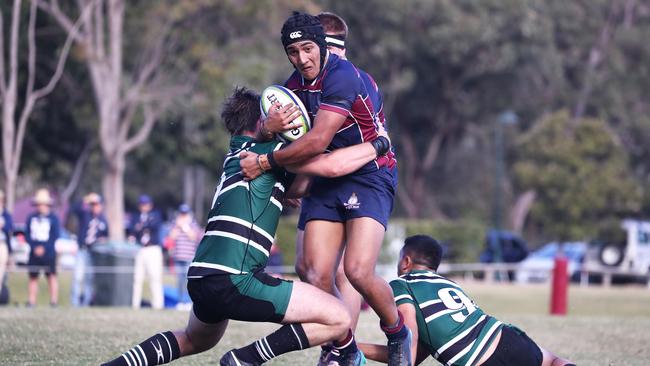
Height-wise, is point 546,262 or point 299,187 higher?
point 299,187

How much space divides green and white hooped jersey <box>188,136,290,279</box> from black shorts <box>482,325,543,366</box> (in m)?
1.68

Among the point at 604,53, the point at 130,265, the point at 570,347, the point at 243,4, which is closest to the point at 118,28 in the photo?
the point at 243,4

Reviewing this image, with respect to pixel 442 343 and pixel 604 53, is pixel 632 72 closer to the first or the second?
pixel 604 53

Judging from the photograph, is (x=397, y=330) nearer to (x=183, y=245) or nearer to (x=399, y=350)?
(x=399, y=350)

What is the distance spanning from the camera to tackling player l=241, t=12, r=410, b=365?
672 cm

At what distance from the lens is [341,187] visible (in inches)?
276

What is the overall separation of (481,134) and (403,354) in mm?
47906

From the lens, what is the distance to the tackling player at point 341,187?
672 cm

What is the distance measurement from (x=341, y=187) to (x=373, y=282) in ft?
Answer: 2.12

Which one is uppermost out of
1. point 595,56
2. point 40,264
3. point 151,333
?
point 595,56

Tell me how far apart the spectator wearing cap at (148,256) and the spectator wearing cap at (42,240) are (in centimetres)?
138

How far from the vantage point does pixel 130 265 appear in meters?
19.4

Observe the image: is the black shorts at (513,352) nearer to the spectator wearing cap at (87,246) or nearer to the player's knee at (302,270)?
the player's knee at (302,270)

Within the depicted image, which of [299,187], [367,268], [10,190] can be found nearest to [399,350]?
[367,268]
